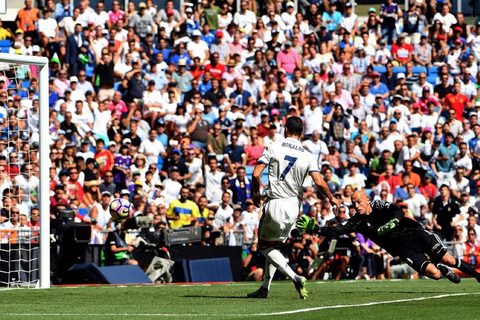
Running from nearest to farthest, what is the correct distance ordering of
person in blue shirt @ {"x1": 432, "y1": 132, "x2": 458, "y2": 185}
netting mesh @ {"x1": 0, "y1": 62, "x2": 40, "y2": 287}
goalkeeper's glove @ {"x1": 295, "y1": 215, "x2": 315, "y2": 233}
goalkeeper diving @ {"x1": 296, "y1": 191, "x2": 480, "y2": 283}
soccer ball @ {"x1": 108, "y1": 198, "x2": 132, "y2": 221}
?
goalkeeper's glove @ {"x1": 295, "y1": 215, "x2": 315, "y2": 233} → goalkeeper diving @ {"x1": 296, "y1": 191, "x2": 480, "y2": 283} → netting mesh @ {"x1": 0, "y1": 62, "x2": 40, "y2": 287} → soccer ball @ {"x1": 108, "y1": 198, "x2": 132, "y2": 221} → person in blue shirt @ {"x1": 432, "y1": 132, "x2": 458, "y2": 185}

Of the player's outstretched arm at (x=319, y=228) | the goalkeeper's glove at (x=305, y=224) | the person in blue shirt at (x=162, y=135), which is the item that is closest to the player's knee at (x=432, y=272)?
the player's outstretched arm at (x=319, y=228)

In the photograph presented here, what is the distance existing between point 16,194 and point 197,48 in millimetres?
10271

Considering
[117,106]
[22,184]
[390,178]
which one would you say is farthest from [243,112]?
[22,184]

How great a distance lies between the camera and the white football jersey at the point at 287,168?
14023mm

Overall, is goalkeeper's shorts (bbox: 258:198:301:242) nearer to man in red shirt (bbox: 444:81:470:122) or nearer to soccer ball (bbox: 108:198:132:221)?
soccer ball (bbox: 108:198:132:221)

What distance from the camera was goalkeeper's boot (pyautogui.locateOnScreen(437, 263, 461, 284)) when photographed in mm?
15820

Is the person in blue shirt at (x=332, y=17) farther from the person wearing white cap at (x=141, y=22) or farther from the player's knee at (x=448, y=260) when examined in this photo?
the player's knee at (x=448, y=260)

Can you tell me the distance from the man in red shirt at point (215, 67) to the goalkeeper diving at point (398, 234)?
14.1 metres

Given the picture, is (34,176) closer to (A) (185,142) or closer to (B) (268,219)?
(A) (185,142)

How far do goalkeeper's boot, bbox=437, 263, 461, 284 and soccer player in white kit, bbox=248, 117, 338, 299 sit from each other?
2631 mm

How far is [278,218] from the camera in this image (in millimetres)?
13922

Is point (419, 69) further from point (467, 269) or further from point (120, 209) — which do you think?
point (467, 269)

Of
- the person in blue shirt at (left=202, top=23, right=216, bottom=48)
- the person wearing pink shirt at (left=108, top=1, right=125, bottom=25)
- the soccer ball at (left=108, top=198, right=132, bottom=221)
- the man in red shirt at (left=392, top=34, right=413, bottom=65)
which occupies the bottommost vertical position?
the soccer ball at (left=108, top=198, right=132, bottom=221)

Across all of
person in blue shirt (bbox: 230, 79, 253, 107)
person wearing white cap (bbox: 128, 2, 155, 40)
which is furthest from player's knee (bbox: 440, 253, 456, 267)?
person wearing white cap (bbox: 128, 2, 155, 40)
